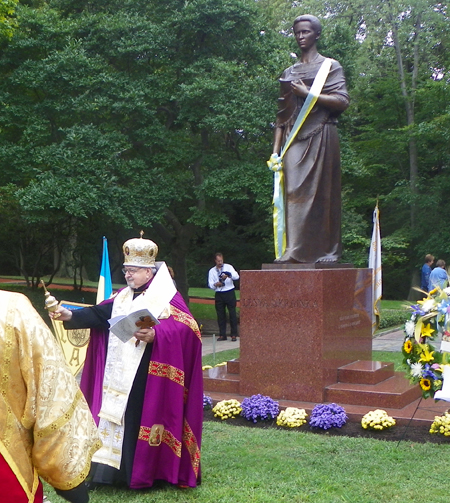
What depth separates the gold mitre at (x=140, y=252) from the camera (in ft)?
17.3

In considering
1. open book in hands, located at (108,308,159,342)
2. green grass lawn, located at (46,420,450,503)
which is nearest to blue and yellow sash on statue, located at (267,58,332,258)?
green grass lawn, located at (46,420,450,503)

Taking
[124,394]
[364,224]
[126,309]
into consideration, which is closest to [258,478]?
[124,394]

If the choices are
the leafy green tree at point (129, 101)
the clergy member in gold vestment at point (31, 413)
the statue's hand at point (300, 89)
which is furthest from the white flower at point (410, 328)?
the leafy green tree at point (129, 101)

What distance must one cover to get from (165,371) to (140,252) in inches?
36.5

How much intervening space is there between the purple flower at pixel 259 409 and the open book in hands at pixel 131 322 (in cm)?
302

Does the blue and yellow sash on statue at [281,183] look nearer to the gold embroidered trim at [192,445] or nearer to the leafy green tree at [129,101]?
the gold embroidered trim at [192,445]

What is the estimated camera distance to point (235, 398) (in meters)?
8.19

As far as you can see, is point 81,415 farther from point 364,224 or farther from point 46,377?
point 364,224

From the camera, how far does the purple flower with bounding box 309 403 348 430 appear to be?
702 cm

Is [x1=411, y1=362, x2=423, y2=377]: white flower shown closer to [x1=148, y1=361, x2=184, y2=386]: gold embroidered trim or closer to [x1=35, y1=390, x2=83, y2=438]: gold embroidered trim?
[x1=148, y1=361, x2=184, y2=386]: gold embroidered trim

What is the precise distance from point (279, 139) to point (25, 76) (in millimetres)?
9147

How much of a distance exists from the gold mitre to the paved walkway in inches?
292

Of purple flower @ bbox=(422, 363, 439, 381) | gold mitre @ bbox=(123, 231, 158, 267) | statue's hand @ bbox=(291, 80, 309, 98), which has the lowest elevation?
purple flower @ bbox=(422, 363, 439, 381)

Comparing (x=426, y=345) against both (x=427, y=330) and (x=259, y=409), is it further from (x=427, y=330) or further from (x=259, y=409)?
(x=259, y=409)
